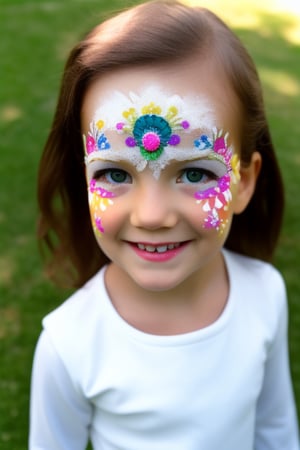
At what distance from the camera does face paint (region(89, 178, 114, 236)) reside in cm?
151

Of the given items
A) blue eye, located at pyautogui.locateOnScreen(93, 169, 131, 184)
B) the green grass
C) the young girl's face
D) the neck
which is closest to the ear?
the young girl's face

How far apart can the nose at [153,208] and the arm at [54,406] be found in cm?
48

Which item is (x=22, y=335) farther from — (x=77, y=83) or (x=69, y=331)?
(x=77, y=83)

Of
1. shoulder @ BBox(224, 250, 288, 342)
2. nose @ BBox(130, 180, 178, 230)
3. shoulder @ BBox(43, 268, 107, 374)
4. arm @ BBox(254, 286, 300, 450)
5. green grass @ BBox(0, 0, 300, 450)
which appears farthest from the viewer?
green grass @ BBox(0, 0, 300, 450)

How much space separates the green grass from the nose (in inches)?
23.1

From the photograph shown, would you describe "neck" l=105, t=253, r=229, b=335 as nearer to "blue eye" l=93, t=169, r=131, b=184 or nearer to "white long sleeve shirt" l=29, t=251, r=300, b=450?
"white long sleeve shirt" l=29, t=251, r=300, b=450

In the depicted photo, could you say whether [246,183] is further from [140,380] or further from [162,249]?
[140,380]

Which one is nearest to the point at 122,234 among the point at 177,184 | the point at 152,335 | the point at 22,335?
the point at 177,184

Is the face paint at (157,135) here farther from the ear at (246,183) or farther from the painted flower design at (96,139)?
the ear at (246,183)

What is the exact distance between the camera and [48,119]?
5.26m

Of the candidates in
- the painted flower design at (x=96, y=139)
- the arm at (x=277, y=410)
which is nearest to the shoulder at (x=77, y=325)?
the painted flower design at (x=96, y=139)

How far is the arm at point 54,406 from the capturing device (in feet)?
5.51

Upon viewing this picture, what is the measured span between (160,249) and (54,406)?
0.57m

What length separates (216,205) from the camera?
1529mm
